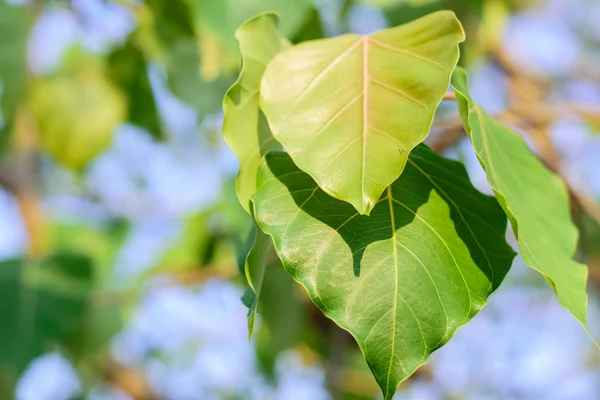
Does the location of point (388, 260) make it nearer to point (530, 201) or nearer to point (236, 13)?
point (530, 201)

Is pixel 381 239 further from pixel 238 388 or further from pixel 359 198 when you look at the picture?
pixel 238 388

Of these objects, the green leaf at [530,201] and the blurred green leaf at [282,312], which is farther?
the blurred green leaf at [282,312]

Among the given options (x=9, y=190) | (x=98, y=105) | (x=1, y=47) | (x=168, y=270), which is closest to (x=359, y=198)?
(x=98, y=105)

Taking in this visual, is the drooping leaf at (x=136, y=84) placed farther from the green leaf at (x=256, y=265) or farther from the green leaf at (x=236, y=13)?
the green leaf at (x=256, y=265)

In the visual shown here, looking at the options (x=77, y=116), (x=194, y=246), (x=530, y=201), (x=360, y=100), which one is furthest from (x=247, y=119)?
(x=194, y=246)

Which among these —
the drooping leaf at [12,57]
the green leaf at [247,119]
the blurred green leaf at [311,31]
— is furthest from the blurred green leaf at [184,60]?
the green leaf at [247,119]

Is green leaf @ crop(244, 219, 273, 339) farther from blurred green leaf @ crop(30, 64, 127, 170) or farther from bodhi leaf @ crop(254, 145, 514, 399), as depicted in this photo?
blurred green leaf @ crop(30, 64, 127, 170)

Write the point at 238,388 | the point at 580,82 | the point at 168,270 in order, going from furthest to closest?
the point at 238,388, the point at 580,82, the point at 168,270
